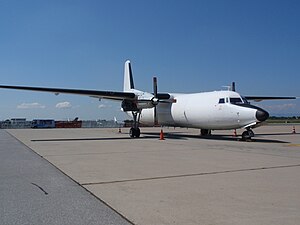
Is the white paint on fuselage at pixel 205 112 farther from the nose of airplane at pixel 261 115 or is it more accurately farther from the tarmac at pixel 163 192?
the tarmac at pixel 163 192

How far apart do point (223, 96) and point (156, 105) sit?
6064 millimetres

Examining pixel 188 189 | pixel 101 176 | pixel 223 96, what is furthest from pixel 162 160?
pixel 223 96

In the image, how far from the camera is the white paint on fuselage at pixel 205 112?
18.1m

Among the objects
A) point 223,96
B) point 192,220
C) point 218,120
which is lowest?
point 192,220

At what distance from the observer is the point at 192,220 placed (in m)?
4.25

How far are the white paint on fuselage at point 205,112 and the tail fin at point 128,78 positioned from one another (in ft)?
21.8

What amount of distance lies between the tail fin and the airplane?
5.20m

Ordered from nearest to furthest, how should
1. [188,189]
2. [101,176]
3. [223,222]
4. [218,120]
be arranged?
[223,222]
[188,189]
[101,176]
[218,120]

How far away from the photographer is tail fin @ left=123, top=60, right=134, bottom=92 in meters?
31.7

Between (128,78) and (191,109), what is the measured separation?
12.0m

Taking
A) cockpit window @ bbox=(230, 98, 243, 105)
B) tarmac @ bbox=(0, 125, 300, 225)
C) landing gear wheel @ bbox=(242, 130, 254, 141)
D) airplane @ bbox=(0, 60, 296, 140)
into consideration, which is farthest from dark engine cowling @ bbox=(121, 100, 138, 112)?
tarmac @ bbox=(0, 125, 300, 225)

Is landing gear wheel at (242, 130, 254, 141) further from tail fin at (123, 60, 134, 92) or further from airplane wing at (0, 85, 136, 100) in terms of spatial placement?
tail fin at (123, 60, 134, 92)

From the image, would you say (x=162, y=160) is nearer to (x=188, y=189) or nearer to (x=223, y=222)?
(x=188, y=189)

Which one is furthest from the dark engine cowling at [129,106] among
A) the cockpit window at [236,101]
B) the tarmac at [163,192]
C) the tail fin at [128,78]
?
the tarmac at [163,192]
